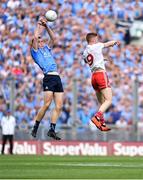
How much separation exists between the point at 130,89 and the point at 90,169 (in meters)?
12.4

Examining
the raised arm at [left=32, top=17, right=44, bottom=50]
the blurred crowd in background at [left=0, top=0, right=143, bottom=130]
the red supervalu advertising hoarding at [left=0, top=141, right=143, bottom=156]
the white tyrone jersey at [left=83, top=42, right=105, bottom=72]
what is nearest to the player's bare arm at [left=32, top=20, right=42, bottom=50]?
the raised arm at [left=32, top=17, right=44, bottom=50]

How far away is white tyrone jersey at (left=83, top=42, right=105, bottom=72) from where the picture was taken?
60.5ft

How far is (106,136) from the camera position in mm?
29016

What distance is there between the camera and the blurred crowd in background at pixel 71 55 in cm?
2789

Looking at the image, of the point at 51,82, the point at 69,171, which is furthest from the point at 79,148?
the point at 69,171

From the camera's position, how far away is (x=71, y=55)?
31.5 meters

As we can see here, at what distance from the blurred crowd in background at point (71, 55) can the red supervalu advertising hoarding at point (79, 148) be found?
1.26 m

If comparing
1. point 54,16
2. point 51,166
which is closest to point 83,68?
point 54,16

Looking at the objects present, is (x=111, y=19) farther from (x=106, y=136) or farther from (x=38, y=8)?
(x=106, y=136)

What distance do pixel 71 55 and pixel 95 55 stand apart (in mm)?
13005

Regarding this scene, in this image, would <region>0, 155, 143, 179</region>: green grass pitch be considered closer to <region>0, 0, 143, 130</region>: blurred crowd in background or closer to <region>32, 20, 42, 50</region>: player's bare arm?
<region>32, 20, 42, 50</region>: player's bare arm

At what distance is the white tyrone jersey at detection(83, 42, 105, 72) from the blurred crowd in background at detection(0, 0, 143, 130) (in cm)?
851

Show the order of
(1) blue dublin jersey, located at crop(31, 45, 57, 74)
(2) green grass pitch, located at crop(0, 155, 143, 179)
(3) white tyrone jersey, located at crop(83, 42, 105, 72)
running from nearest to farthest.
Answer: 1. (2) green grass pitch, located at crop(0, 155, 143, 179)
2. (3) white tyrone jersey, located at crop(83, 42, 105, 72)
3. (1) blue dublin jersey, located at crop(31, 45, 57, 74)

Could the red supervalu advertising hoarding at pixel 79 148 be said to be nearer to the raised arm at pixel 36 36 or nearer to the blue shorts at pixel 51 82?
the blue shorts at pixel 51 82
